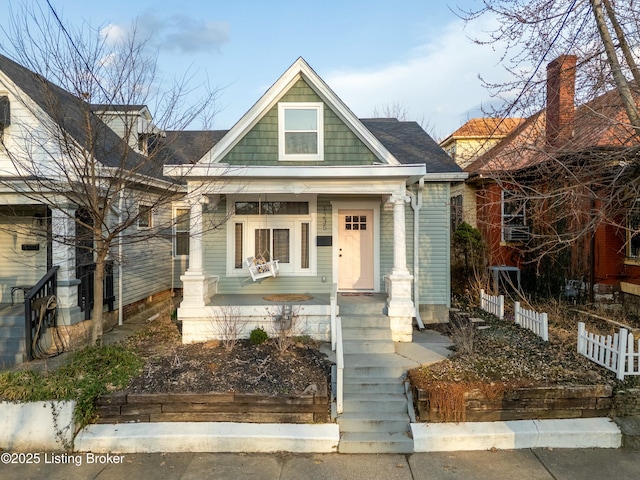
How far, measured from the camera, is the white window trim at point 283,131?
30.5ft

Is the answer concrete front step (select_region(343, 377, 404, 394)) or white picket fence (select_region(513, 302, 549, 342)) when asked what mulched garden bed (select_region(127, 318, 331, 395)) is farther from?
white picket fence (select_region(513, 302, 549, 342))

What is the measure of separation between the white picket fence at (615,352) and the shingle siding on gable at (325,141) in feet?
17.3

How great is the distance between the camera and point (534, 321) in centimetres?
805

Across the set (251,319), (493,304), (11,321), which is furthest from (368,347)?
(11,321)

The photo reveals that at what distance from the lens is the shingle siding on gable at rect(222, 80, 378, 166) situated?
9258mm

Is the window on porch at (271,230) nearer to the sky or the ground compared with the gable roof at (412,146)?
nearer to the ground

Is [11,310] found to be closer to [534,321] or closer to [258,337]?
[258,337]

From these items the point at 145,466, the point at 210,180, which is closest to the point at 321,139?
the point at 210,180

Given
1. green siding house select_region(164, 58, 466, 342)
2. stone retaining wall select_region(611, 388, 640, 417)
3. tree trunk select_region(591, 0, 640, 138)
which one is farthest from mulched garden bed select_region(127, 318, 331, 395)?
tree trunk select_region(591, 0, 640, 138)

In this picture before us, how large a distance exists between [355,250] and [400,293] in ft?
7.96

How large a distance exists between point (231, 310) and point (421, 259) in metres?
4.87

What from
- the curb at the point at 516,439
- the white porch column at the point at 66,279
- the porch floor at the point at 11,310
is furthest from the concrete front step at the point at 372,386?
the porch floor at the point at 11,310

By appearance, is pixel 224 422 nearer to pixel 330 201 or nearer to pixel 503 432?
pixel 503 432

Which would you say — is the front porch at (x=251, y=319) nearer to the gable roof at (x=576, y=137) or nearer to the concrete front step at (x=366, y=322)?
the concrete front step at (x=366, y=322)
